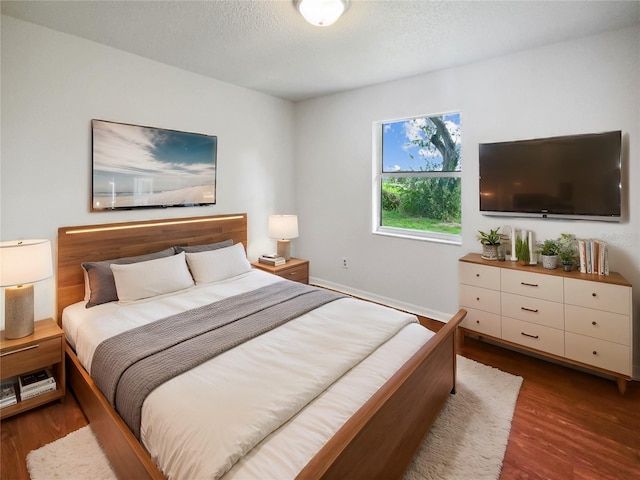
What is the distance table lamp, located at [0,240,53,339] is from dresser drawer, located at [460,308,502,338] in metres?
3.26

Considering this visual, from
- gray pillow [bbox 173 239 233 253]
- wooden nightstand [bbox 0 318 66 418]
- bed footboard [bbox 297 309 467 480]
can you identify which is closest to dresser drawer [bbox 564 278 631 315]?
bed footboard [bbox 297 309 467 480]

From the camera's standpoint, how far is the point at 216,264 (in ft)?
10.2

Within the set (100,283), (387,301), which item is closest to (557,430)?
(387,301)

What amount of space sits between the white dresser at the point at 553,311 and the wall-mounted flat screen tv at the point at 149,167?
8.97 feet

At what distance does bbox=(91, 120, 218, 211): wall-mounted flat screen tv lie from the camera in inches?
109

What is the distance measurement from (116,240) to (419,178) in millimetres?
3106

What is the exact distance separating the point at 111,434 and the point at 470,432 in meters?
1.95

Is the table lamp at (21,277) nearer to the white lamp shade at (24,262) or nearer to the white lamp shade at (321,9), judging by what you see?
the white lamp shade at (24,262)

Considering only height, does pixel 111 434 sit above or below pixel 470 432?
above

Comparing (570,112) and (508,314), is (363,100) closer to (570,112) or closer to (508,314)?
(570,112)

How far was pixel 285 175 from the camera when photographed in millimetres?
4500

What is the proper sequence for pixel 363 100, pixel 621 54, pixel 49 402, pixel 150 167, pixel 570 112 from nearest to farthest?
pixel 49 402 → pixel 621 54 → pixel 570 112 → pixel 150 167 → pixel 363 100

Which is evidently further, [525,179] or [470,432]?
[525,179]

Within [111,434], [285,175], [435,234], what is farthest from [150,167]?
[435,234]
